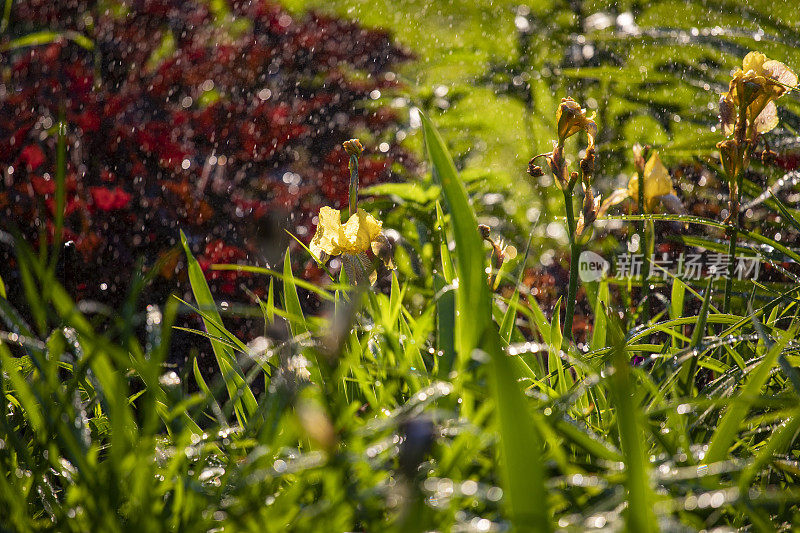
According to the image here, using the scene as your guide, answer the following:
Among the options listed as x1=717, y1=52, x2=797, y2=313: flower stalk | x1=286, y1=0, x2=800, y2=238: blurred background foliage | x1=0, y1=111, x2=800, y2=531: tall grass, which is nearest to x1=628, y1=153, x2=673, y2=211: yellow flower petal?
x1=717, y1=52, x2=797, y2=313: flower stalk

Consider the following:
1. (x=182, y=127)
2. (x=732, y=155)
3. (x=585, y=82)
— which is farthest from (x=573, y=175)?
(x=585, y=82)

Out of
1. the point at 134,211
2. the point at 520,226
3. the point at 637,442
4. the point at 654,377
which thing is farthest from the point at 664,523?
the point at 520,226

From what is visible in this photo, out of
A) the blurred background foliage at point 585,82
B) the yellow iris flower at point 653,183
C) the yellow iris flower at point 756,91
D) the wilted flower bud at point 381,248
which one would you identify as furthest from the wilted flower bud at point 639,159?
the blurred background foliage at point 585,82

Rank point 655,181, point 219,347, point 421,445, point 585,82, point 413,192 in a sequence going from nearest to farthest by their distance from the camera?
point 421,445 → point 219,347 → point 655,181 → point 413,192 → point 585,82

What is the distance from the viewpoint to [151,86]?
7.55ft

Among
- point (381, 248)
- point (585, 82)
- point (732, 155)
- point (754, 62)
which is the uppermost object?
point (754, 62)

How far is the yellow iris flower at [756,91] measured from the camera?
2.53 feet

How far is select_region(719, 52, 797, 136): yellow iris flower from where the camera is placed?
30.4 inches

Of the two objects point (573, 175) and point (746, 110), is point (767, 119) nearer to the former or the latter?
point (746, 110)

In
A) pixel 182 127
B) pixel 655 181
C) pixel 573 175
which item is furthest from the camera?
pixel 182 127

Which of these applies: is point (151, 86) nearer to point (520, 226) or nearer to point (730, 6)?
point (520, 226)

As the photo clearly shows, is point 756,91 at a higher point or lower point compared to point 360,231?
higher

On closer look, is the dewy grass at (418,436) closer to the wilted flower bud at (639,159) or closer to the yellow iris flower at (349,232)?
the yellow iris flower at (349,232)

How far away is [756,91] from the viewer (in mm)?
772
